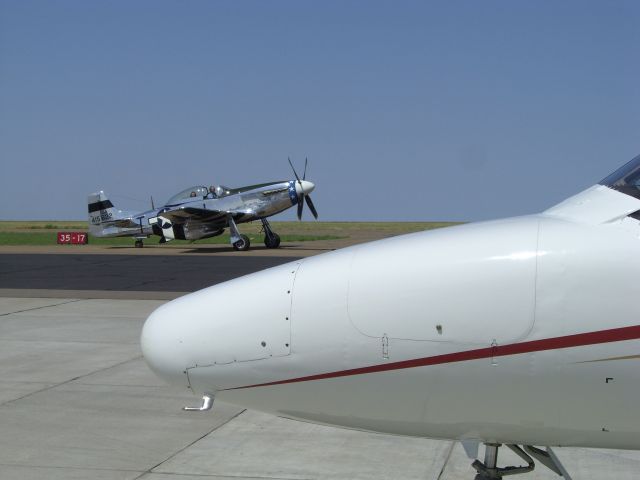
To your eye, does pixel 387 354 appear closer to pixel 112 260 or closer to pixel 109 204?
pixel 112 260

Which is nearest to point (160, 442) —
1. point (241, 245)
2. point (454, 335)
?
point (454, 335)

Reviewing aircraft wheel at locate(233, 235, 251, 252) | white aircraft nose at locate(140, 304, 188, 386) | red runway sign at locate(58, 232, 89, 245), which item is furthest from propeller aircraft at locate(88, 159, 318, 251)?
white aircraft nose at locate(140, 304, 188, 386)

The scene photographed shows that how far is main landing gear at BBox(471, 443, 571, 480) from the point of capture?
13.4 ft

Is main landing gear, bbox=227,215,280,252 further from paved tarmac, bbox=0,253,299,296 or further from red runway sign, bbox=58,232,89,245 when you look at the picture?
red runway sign, bbox=58,232,89,245

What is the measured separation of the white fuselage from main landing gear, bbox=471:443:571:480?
1.02 feet

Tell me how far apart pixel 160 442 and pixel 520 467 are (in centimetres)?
417

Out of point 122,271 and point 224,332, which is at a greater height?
point 224,332

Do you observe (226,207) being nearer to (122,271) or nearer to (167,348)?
(122,271)

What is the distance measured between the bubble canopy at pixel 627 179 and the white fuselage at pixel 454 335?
56 mm

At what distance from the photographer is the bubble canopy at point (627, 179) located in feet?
12.3

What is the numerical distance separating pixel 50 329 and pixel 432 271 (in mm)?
11668

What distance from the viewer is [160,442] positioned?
761cm

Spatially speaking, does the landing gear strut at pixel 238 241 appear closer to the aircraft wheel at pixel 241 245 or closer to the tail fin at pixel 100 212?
the aircraft wheel at pixel 241 245

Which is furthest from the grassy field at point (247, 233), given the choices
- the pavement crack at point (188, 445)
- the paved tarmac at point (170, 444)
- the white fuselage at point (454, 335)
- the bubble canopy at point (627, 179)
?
the bubble canopy at point (627, 179)
